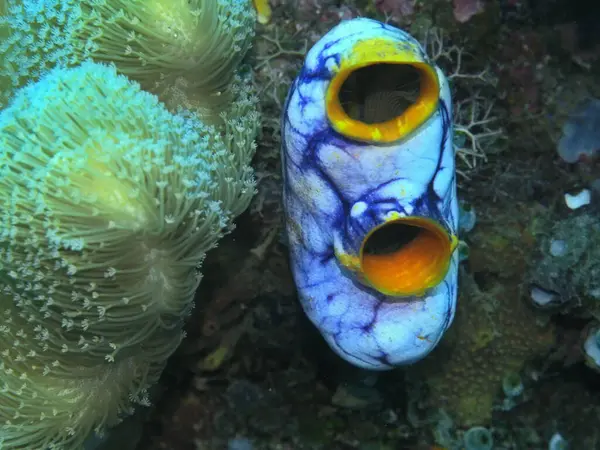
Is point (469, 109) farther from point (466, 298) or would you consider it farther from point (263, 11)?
point (263, 11)

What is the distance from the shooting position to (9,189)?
182 cm

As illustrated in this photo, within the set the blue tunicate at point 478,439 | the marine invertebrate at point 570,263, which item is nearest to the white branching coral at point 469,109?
the marine invertebrate at point 570,263

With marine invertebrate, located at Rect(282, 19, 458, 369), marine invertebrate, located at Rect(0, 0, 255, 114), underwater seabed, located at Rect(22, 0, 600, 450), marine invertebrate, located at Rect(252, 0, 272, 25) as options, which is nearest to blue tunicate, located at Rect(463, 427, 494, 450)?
underwater seabed, located at Rect(22, 0, 600, 450)

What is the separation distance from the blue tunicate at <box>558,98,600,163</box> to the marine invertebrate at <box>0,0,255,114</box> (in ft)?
5.23

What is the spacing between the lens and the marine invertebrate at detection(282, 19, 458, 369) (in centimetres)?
188

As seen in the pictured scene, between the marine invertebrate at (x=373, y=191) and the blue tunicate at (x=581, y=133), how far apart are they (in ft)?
3.04

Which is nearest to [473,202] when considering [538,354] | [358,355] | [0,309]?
[538,354]

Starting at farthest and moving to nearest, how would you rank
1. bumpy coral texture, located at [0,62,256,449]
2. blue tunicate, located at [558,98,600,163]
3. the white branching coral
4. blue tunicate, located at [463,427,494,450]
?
blue tunicate, located at [463,427,494,450], blue tunicate, located at [558,98,600,163], the white branching coral, bumpy coral texture, located at [0,62,256,449]

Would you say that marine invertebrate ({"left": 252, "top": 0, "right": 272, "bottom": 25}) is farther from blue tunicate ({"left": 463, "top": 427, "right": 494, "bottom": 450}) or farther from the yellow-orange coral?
blue tunicate ({"left": 463, "top": 427, "right": 494, "bottom": 450})

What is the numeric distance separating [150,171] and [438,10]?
1543 mm

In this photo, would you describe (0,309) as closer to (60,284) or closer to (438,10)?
(60,284)

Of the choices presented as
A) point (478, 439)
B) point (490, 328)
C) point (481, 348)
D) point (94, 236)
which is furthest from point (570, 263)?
point (94, 236)

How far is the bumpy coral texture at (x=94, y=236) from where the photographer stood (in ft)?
5.86

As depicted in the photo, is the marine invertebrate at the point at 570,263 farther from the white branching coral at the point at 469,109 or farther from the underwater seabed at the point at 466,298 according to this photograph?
the white branching coral at the point at 469,109
